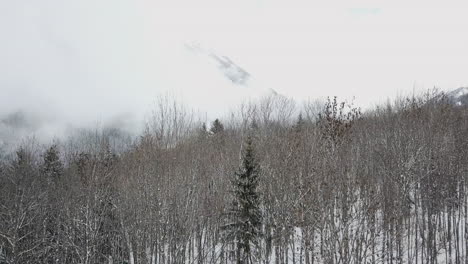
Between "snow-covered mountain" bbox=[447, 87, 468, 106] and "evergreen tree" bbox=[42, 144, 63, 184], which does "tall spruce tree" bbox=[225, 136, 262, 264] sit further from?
"evergreen tree" bbox=[42, 144, 63, 184]

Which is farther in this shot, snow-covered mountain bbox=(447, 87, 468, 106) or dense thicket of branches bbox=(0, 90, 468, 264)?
snow-covered mountain bbox=(447, 87, 468, 106)

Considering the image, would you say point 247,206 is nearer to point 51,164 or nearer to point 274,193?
point 274,193

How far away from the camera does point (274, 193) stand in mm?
19547

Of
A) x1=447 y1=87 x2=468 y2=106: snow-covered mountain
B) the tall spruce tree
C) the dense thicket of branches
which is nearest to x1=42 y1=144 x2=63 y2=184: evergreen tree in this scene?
the dense thicket of branches

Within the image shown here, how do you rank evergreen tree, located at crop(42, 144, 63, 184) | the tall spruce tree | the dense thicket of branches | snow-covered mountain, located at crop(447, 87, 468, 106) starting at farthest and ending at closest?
evergreen tree, located at crop(42, 144, 63, 184), snow-covered mountain, located at crop(447, 87, 468, 106), the tall spruce tree, the dense thicket of branches

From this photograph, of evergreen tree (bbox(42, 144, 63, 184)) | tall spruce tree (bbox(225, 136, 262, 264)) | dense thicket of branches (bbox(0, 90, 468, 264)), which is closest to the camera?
dense thicket of branches (bbox(0, 90, 468, 264))

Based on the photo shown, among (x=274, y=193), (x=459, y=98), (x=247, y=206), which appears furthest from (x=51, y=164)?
(x=459, y=98)

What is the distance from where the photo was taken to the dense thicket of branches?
16438 mm

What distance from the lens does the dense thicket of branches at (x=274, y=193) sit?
53.9ft

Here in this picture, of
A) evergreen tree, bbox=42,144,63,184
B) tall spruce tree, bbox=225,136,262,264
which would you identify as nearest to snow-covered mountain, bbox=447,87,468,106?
tall spruce tree, bbox=225,136,262,264

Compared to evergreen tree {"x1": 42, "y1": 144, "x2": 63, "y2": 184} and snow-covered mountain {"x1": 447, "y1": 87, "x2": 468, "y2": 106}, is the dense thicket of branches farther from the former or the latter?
evergreen tree {"x1": 42, "y1": 144, "x2": 63, "y2": 184}

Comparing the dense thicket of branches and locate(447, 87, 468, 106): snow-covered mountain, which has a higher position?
locate(447, 87, 468, 106): snow-covered mountain

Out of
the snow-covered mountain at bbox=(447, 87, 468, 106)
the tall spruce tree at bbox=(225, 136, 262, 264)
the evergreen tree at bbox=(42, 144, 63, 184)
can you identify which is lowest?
the tall spruce tree at bbox=(225, 136, 262, 264)

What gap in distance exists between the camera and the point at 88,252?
60.5ft
